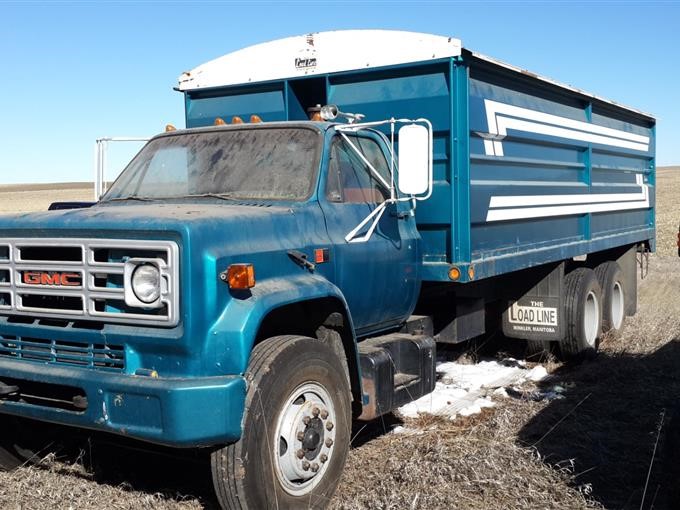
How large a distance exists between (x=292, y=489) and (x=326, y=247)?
1.37 metres

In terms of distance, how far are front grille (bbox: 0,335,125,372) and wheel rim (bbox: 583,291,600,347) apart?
20.3 ft

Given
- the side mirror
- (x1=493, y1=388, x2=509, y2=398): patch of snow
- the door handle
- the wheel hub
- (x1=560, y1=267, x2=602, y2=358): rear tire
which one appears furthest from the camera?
(x1=560, y1=267, x2=602, y2=358): rear tire

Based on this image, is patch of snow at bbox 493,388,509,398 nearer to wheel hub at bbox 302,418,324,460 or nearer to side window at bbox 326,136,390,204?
side window at bbox 326,136,390,204

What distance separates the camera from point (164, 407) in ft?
11.9

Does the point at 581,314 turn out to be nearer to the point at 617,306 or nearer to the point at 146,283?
the point at 617,306

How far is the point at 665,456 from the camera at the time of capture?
501 centimetres

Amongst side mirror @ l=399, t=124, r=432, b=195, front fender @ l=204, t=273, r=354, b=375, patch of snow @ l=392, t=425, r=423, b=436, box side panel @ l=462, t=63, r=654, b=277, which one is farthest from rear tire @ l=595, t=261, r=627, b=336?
front fender @ l=204, t=273, r=354, b=375

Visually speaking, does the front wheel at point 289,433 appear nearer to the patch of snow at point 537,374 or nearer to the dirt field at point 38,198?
the patch of snow at point 537,374

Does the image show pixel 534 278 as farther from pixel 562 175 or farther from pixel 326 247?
pixel 326 247

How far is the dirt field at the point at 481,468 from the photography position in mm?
4348

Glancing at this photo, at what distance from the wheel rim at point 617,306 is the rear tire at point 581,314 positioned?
0.83 m

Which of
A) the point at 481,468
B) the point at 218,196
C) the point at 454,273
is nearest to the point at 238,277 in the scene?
the point at 218,196

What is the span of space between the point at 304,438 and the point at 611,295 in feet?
21.9

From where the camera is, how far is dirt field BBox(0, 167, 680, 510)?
171 inches
